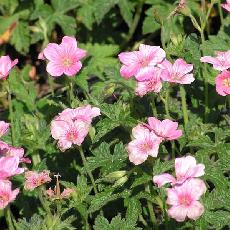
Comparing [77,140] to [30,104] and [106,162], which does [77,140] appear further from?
[30,104]

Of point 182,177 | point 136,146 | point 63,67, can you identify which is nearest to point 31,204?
point 63,67

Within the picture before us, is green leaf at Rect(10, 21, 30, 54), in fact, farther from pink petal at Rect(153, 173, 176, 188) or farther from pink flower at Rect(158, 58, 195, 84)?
pink petal at Rect(153, 173, 176, 188)

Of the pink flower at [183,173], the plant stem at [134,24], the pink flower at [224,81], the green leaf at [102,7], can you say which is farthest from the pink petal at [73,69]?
the plant stem at [134,24]

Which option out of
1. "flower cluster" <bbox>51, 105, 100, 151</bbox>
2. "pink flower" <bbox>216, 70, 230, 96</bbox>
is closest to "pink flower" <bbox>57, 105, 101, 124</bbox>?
"flower cluster" <bbox>51, 105, 100, 151</bbox>

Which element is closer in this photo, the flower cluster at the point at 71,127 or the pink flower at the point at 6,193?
the pink flower at the point at 6,193

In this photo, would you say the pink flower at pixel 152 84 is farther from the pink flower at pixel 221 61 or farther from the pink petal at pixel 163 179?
the pink petal at pixel 163 179

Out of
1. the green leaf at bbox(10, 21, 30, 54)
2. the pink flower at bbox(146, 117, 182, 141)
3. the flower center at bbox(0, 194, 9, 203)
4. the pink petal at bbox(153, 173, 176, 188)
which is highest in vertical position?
the pink flower at bbox(146, 117, 182, 141)
